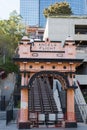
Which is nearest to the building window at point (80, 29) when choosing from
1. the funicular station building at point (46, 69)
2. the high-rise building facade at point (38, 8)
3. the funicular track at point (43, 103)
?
the funicular track at point (43, 103)

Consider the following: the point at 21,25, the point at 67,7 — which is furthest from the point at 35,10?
the point at 21,25

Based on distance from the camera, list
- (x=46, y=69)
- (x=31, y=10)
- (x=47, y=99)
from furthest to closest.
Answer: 1. (x=31, y=10)
2. (x=47, y=99)
3. (x=46, y=69)

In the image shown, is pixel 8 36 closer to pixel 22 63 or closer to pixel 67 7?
pixel 67 7

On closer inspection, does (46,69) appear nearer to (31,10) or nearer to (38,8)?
(31,10)

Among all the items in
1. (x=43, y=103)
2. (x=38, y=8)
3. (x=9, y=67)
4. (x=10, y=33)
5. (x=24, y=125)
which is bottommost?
(x=24, y=125)

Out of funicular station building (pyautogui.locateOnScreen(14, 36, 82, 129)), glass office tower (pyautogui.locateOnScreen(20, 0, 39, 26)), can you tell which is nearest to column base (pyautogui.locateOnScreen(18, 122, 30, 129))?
funicular station building (pyautogui.locateOnScreen(14, 36, 82, 129))

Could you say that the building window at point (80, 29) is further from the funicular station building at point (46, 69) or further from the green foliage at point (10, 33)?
the funicular station building at point (46, 69)

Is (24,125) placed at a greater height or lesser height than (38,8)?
lesser

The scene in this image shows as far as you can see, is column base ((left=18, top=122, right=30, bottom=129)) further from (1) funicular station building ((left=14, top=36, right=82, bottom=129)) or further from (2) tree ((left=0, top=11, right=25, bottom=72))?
(2) tree ((left=0, top=11, right=25, bottom=72))

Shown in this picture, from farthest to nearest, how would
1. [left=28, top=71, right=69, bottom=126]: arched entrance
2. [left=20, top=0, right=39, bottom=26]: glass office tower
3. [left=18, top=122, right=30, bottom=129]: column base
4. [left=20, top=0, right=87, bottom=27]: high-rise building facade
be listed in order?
[left=20, top=0, right=39, bottom=26]: glass office tower < [left=20, top=0, right=87, bottom=27]: high-rise building facade < [left=28, top=71, right=69, bottom=126]: arched entrance < [left=18, top=122, right=30, bottom=129]: column base

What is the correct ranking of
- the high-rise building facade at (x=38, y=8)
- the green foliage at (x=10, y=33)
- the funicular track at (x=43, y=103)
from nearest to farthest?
the funicular track at (x=43, y=103)
the green foliage at (x=10, y=33)
the high-rise building facade at (x=38, y=8)

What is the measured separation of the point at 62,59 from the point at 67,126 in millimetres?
4370

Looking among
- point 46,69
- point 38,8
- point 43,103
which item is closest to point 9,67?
point 43,103

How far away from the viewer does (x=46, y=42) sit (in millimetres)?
25625
